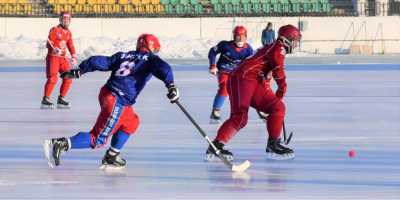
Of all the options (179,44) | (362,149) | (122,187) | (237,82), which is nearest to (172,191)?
(122,187)

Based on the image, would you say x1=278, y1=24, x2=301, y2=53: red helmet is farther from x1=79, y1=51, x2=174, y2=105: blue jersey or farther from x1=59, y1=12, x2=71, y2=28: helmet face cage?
x1=59, y1=12, x2=71, y2=28: helmet face cage

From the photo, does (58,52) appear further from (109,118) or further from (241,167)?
(241,167)

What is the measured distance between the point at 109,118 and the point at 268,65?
1568 millimetres

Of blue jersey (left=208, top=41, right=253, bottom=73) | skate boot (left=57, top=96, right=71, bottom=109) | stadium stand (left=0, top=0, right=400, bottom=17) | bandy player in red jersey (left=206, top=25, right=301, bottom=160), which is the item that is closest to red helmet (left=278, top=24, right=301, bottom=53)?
bandy player in red jersey (left=206, top=25, right=301, bottom=160)

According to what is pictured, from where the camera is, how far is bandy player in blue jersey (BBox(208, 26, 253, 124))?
12688 millimetres

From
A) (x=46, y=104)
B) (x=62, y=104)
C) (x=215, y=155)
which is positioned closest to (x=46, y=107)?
(x=46, y=104)

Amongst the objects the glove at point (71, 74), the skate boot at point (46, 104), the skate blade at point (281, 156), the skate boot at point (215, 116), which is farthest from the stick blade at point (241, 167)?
the skate boot at point (46, 104)

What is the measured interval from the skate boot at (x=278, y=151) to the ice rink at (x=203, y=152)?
99mm

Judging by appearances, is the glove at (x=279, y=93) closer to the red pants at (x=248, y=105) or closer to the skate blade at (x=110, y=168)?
the red pants at (x=248, y=105)

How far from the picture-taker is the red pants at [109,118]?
8914mm

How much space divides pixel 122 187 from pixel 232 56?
531cm

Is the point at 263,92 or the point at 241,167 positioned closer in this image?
the point at 241,167

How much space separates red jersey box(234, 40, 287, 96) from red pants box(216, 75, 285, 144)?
0.07 m

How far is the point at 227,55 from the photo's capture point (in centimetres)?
1309
